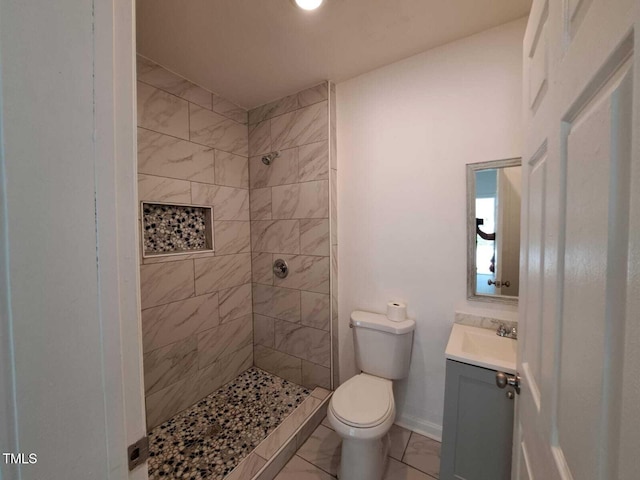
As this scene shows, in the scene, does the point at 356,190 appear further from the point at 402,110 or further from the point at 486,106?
the point at 486,106

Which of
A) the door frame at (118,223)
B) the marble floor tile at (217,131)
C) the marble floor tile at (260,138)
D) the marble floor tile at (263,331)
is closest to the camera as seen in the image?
the door frame at (118,223)

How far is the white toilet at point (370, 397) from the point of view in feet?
4.10

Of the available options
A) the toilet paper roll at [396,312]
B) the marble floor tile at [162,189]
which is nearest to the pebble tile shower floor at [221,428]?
the toilet paper roll at [396,312]

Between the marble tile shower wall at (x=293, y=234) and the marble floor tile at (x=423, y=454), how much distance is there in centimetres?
70

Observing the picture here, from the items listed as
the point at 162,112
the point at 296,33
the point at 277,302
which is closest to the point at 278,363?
the point at 277,302

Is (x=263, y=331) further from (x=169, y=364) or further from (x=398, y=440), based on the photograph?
(x=398, y=440)

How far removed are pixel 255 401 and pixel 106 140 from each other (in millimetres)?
2137

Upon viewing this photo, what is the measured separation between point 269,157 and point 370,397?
1967 mm

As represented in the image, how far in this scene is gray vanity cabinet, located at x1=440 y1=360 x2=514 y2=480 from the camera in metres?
1.08

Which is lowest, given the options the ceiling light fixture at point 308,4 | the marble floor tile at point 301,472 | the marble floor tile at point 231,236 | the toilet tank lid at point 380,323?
the marble floor tile at point 301,472

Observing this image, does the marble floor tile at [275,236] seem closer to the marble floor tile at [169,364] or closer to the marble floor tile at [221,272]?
the marble floor tile at [221,272]

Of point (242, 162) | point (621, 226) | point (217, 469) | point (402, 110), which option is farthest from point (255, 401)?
point (402, 110)

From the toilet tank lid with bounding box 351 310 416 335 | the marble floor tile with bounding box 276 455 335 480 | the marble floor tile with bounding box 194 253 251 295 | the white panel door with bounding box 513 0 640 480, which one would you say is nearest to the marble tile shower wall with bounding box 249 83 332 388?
the marble floor tile with bounding box 194 253 251 295

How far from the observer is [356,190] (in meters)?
1.87
